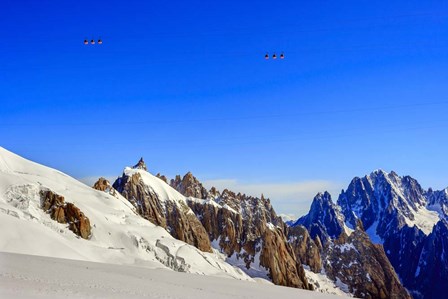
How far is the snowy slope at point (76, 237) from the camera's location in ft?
242

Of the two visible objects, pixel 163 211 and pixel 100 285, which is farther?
pixel 163 211

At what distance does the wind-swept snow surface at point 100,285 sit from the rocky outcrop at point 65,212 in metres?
58.7

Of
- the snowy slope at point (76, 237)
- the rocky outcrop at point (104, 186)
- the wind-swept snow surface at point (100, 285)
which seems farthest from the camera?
the rocky outcrop at point (104, 186)

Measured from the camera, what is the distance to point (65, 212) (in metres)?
104

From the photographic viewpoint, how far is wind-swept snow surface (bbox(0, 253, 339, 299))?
30.4m

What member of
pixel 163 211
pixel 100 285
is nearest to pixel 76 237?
pixel 100 285

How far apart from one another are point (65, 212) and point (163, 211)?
87.3 meters

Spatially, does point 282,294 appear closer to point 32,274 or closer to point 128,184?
point 32,274

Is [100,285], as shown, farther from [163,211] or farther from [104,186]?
[163,211]

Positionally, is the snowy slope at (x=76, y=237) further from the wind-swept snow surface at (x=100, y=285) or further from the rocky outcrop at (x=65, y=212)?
the wind-swept snow surface at (x=100, y=285)

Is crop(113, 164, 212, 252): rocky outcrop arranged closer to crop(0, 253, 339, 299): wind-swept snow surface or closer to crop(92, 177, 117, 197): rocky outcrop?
crop(92, 177, 117, 197): rocky outcrop

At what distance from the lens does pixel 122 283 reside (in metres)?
37.4

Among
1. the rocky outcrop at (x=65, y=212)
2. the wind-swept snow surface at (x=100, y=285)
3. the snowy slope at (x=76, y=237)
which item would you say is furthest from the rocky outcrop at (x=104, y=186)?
the wind-swept snow surface at (x=100, y=285)

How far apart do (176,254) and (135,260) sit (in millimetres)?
20132
